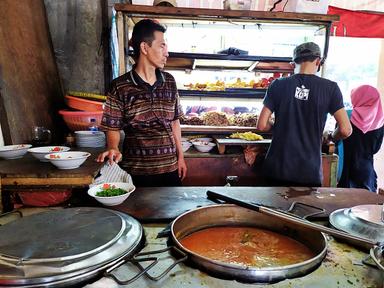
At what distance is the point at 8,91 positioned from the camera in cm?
244

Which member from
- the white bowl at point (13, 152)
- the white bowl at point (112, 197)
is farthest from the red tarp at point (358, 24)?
the white bowl at point (13, 152)

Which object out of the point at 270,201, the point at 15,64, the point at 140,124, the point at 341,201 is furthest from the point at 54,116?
the point at 341,201

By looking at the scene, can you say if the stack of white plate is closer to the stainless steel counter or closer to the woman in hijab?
the stainless steel counter

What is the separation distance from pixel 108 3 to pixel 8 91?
2.01m

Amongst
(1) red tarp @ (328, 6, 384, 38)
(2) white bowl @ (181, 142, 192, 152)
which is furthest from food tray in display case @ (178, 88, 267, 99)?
(1) red tarp @ (328, 6, 384, 38)

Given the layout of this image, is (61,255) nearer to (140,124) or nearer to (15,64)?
(140,124)

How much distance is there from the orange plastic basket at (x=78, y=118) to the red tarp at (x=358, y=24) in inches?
142

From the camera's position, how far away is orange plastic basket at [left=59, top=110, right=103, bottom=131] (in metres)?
3.03

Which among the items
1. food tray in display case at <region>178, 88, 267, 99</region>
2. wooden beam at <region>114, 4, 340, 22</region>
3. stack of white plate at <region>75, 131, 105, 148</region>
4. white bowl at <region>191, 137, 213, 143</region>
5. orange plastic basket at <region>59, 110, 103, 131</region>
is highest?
wooden beam at <region>114, 4, 340, 22</region>

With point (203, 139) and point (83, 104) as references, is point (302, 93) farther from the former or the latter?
point (83, 104)

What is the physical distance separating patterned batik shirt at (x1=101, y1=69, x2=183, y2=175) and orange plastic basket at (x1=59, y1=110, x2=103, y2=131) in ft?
3.08

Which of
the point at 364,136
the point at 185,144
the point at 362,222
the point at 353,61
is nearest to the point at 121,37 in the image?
the point at 185,144

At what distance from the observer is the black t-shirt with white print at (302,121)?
2.46 meters

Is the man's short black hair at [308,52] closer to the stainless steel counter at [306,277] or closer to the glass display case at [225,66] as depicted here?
the glass display case at [225,66]
